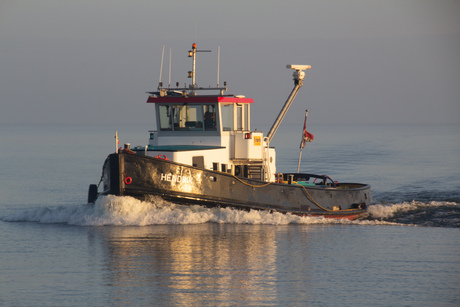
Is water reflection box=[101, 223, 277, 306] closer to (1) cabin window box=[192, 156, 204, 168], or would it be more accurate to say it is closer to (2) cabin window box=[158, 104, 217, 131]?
(1) cabin window box=[192, 156, 204, 168]

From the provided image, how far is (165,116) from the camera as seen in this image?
24406 mm

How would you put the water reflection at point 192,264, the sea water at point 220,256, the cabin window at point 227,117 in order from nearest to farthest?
the water reflection at point 192,264, the sea water at point 220,256, the cabin window at point 227,117

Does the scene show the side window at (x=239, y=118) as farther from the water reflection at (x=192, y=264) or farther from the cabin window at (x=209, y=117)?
the water reflection at (x=192, y=264)

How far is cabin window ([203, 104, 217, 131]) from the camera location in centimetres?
2382

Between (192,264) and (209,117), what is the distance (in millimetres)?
8459

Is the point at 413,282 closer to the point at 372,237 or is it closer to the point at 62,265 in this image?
the point at 372,237

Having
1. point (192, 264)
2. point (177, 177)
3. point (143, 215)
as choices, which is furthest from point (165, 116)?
point (192, 264)

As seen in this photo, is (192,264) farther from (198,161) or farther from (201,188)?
(198,161)

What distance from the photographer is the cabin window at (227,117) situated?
2394 centimetres

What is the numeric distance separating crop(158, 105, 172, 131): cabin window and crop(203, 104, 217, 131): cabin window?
1.36m

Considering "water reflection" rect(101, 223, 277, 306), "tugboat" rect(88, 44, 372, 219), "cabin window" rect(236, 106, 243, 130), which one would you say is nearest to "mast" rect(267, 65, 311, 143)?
"tugboat" rect(88, 44, 372, 219)

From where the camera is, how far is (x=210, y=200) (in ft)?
72.0

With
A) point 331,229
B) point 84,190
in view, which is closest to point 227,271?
point 331,229

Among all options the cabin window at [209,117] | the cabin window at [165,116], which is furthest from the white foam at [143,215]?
the cabin window at [165,116]
